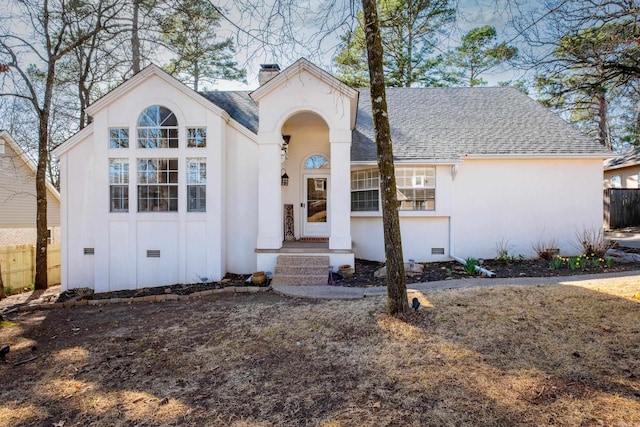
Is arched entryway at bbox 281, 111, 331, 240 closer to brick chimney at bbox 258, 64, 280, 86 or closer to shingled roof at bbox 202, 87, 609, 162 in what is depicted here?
shingled roof at bbox 202, 87, 609, 162

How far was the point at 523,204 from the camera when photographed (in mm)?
10172

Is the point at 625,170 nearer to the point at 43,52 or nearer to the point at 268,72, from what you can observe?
the point at 268,72

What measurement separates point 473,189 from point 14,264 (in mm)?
15416

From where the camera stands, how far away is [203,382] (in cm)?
360

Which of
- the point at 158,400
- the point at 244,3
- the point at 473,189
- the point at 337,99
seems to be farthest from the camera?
the point at 473,189

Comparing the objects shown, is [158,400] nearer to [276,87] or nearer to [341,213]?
[341,213]

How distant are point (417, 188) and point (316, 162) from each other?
3.28 meters

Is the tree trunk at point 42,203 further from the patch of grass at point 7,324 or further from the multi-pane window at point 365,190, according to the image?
the multi-pane window at point 365,190

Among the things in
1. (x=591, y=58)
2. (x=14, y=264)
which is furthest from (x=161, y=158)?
(x=591, y=58)

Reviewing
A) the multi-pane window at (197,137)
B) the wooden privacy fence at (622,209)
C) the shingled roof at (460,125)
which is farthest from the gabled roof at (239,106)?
the wooden privacy fence at (622,209)

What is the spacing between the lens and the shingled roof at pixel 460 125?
1007cm

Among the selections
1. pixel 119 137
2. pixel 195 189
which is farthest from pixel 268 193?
pixel 119 137

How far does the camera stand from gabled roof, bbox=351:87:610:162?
395 inches

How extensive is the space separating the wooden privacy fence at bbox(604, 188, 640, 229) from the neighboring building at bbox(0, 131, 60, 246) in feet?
92.0
